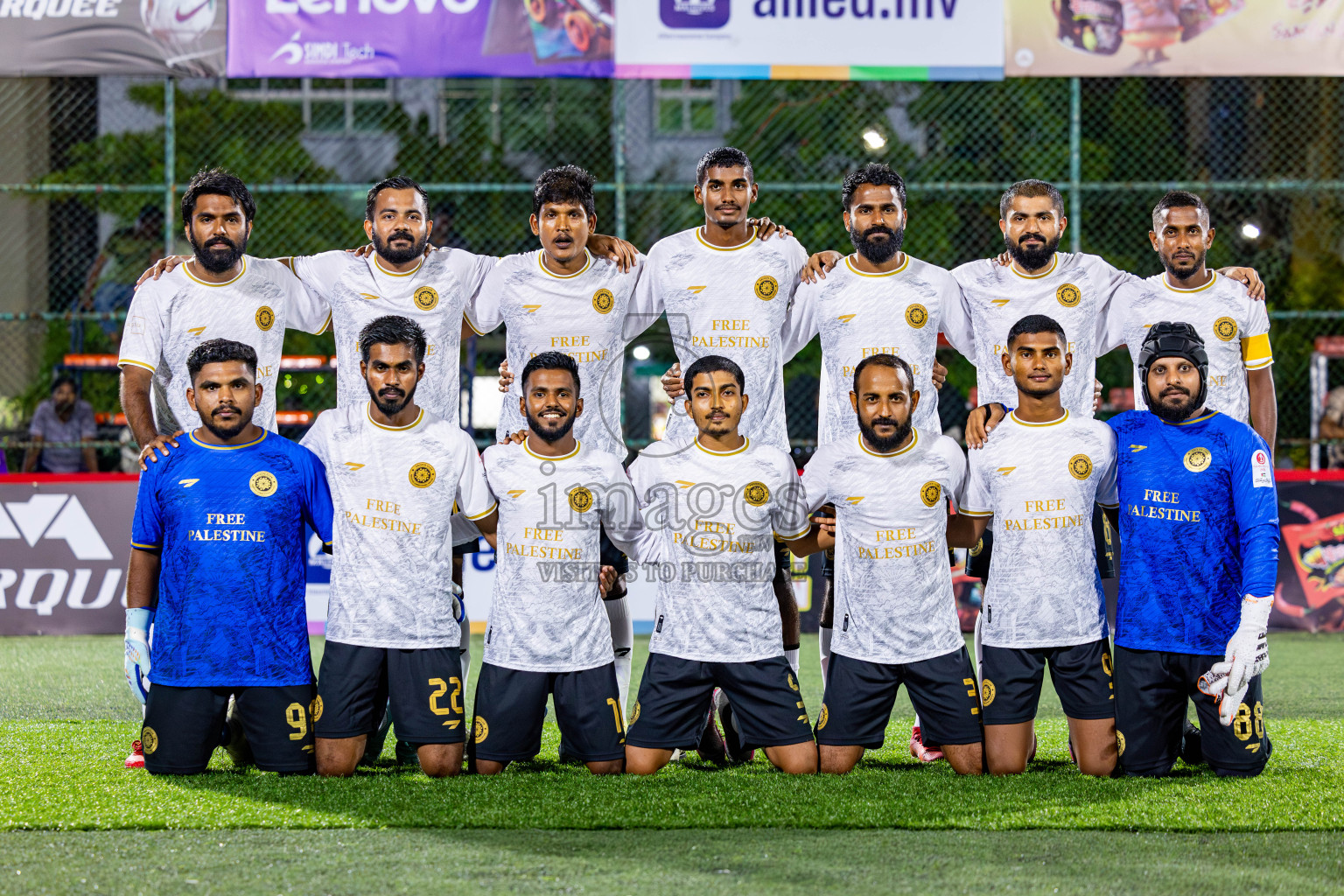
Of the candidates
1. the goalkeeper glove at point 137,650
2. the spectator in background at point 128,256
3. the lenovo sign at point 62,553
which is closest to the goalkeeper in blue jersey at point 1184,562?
the goalkeeper glove at point 137,650

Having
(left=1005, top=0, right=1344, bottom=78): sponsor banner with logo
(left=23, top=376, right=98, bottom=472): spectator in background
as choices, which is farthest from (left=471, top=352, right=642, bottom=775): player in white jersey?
(left=23, top=376, right=98, bottom=472): spectator in background

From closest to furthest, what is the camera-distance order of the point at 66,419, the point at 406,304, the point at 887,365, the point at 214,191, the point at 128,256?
1. the point at 887,365
2. the point at 214,191
3. the point at 406,304
4. the point at 66,419
5. the point at 128,256

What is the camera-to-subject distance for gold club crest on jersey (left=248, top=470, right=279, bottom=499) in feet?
15.8

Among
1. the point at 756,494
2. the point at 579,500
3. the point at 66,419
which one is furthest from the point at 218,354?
the point at 66,419

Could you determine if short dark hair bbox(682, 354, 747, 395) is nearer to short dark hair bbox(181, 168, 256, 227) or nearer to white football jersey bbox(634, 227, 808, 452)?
white football jersey bbox(634, 227, 808, 452)

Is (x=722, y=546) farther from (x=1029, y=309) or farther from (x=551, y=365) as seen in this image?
(x=1029, y=309)

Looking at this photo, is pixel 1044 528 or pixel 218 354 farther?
pixel 1044 528

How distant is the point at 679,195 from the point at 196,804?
15.0 metres

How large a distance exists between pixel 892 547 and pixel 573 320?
1.65 metres

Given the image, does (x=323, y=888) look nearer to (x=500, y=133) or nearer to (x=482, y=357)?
(x=482, y=357)

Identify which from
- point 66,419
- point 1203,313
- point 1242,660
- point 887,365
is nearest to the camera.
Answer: point 1242,660

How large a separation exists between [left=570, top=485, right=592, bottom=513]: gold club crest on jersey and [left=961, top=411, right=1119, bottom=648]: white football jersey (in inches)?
57.1

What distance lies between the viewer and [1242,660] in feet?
14.9

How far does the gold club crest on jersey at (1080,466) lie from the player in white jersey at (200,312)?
3134 mm
